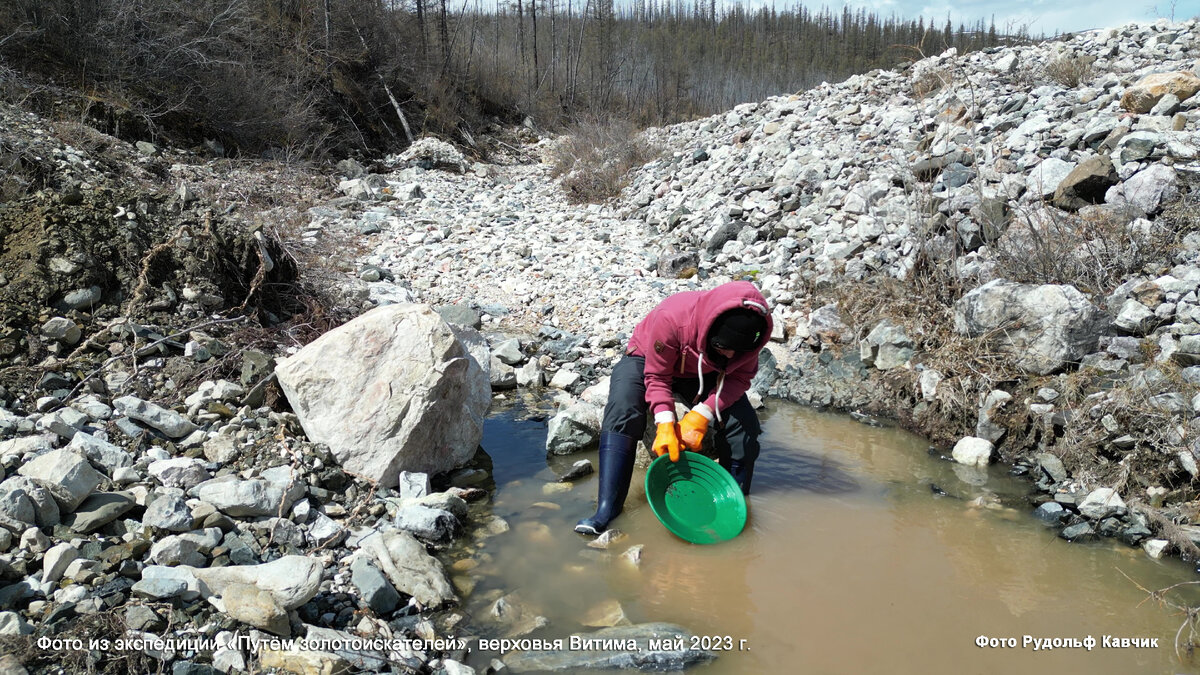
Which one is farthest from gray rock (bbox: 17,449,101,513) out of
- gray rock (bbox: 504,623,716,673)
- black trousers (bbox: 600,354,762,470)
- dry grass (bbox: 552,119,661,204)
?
dry grass (bbox: 552,119,661,204)

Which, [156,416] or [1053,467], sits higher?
[156,416]

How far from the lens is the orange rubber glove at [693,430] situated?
3.23 m

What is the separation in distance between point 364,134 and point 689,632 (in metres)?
13.0

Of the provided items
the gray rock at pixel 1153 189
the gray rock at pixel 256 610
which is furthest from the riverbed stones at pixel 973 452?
the gray rock at pixel 256 610

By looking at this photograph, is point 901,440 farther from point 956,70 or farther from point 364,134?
point 364,134

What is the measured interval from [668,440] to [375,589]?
1.35 meters

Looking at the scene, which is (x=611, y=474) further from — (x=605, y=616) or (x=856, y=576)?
(x=856, y=576)

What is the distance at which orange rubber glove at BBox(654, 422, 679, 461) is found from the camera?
3.14 m

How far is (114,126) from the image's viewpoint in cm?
837

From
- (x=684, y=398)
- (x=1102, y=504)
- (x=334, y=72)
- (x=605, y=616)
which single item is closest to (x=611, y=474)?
(x=684, y=398)

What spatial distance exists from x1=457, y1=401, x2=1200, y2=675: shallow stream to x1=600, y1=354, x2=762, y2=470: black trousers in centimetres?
34

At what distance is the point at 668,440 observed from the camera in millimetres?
3137

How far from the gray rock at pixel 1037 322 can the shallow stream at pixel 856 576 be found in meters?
0.80

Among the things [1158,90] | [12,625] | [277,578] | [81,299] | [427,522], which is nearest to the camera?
[12,625]
